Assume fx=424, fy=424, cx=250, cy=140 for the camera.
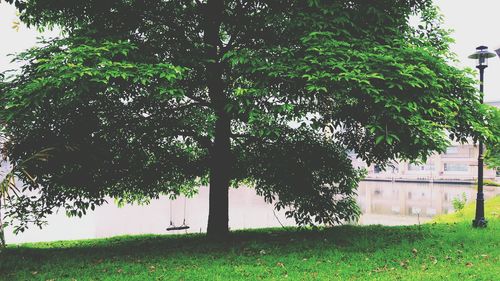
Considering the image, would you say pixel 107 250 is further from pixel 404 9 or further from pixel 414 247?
pixel 404 9

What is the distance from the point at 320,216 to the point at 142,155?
5.25 metres

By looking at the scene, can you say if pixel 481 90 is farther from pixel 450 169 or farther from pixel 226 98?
pixel 450 169

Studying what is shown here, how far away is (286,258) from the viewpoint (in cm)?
938

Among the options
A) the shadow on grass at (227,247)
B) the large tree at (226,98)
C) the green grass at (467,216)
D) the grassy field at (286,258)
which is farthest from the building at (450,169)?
the large tree at (226,98)

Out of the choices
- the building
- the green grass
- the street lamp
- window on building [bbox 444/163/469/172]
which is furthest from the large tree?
window on building [bbox 444/163/469/172]

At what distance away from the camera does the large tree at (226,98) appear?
8.64 meters

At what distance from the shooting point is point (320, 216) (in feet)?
39.4

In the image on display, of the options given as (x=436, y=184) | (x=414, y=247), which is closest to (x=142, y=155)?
(x=414, y=247)

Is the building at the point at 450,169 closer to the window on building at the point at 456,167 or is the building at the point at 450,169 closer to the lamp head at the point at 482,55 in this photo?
the window on building at the point at 456,167

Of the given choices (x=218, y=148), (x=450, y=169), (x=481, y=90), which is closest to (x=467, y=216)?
(x=481, y=90)

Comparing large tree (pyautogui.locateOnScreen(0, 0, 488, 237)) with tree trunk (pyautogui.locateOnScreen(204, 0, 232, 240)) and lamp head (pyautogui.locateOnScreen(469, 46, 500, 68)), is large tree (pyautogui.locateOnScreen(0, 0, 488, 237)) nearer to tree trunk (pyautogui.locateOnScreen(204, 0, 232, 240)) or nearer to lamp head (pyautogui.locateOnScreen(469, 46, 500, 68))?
tree trunk (pyautogui.locateOnScreen(204, 0, 232, 240))

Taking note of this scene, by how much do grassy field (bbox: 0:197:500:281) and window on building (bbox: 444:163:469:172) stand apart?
77219 mm

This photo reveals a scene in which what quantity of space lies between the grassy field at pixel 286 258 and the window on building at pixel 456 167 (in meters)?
77.2

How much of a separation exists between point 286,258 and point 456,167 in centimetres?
8456
